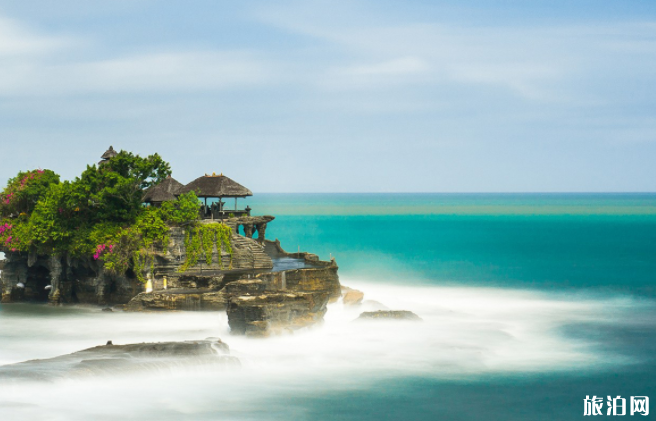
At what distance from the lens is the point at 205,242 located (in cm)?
4028

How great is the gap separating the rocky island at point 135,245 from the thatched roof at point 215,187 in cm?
6

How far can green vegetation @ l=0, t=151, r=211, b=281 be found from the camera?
38.9 metres

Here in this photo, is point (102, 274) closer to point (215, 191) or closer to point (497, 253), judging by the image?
point (215, 191)

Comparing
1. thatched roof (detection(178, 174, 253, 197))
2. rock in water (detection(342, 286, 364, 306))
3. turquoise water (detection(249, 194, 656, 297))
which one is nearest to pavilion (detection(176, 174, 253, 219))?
thatched roof (detection(178, 174, 253, 197))

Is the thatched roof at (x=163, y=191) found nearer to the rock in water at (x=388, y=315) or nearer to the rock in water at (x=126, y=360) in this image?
the rock in water at (x=388, y=315)

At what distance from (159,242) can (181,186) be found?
3743 mm

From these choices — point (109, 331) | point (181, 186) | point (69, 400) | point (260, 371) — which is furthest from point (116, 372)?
point (181, 186)

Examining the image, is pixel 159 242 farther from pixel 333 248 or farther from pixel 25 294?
pixel 333 248

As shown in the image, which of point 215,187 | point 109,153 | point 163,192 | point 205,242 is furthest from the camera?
point 109,153

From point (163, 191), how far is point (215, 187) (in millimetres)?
3009

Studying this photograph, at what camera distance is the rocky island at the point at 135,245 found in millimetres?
38500

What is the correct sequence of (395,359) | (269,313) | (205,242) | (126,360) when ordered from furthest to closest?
(205,242) → (269,313) → (395,359) → (126,360)

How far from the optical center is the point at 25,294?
43250 mm

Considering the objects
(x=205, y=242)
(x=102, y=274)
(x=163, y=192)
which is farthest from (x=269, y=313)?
(x=102, y=274)
